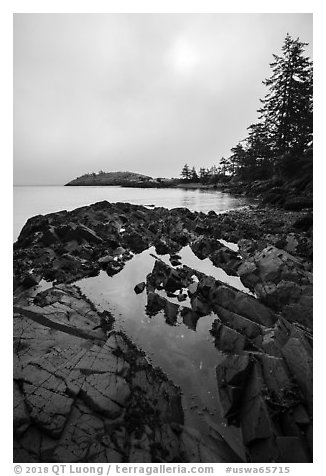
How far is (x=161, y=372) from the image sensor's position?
724 centimetres

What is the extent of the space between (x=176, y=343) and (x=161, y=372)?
4.87 ft

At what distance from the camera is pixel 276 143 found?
38406 mm

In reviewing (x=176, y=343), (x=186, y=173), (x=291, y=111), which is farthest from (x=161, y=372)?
(x=186, y=173)

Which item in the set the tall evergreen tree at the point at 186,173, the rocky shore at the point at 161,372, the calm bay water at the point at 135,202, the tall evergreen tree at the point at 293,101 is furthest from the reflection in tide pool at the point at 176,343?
the tall evergreen tree at the point at 186,173

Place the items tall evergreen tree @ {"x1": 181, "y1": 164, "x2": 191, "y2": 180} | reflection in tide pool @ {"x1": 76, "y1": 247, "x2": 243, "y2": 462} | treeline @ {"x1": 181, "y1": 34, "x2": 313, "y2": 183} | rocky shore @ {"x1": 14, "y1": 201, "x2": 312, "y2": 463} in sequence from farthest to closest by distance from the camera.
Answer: tall evergreen tree @ {"x1": 181, "y1": 164, "x2": 191, "y2": 180} → treeline @ {"x1": 181, "y1": 34, "x2": 313, "y2": 183} → reflection in tide pool @ {"x1": 76, "y1": 247, "x2": 243, "y2": 462} → rocky shore @ {"x1": 14, "y1": 201, "x2": 312, "y2": 463}

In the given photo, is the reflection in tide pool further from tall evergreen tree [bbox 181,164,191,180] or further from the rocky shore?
tall evergreen tree [bbox 181,164,191,180]

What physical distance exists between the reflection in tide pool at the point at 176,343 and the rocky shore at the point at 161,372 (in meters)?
0.25

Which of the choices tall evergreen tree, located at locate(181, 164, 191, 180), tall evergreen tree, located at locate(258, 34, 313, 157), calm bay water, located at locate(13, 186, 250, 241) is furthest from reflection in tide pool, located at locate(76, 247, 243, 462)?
tall evergreen tree, located at locate(181, 164, 191, 180)

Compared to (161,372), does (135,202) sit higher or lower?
higher

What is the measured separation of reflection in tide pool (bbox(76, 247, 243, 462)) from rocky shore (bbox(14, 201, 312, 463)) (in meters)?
0.25

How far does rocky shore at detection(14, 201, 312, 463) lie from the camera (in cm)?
488

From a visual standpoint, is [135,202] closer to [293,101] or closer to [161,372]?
[293,101]

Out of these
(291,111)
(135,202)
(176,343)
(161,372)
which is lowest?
(161,372)
